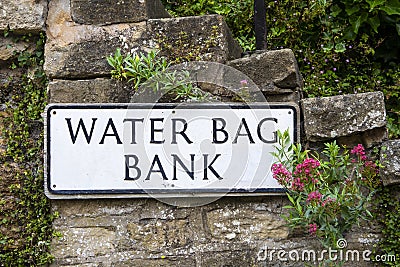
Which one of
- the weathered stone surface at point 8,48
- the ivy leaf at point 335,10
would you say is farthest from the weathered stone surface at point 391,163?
the weathered stone surface at point 8,48

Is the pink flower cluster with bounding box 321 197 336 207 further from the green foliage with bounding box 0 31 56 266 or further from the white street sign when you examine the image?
the green foliage with bounding box 0 31 56 266

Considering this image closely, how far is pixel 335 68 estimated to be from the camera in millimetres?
3537

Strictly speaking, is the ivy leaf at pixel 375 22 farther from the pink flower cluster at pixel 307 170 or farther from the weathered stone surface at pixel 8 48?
the weathered stone surface at pixel 8 48

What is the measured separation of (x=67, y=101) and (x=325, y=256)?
1.38 metres

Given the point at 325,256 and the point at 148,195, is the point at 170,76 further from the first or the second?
the point at 325,256

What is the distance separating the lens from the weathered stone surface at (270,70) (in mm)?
2670

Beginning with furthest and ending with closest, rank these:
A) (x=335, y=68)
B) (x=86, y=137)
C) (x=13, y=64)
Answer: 1. (x=335, y=68)
2. (x=13, y=64)
3. (x=86, y=137)

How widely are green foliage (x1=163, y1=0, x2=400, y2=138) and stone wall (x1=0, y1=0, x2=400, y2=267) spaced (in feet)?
2.55

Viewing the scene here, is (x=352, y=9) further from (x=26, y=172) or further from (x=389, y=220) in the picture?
(x=26, y=172)

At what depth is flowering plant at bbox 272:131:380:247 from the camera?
7.98 ft

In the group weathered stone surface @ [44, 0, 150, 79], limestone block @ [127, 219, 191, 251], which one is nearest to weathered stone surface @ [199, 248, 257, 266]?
limestone block @ [127, 219, 191, 251]

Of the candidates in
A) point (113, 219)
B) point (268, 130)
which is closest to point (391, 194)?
point (268, 130)

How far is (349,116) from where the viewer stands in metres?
2.62

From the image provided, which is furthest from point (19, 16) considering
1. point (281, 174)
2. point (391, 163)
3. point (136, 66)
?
point (391, 163)
